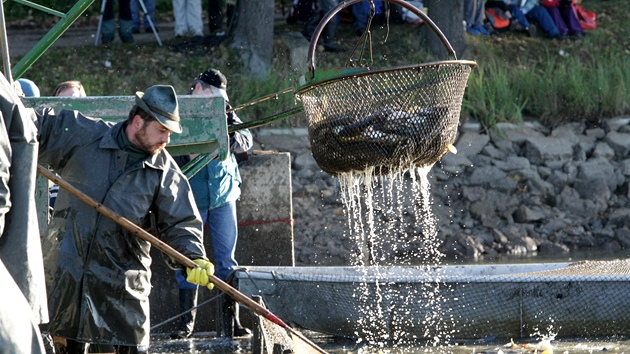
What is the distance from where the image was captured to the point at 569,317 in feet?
30.6

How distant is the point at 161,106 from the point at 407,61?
12084 mm

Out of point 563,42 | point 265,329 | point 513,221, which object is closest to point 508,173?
point 513,221

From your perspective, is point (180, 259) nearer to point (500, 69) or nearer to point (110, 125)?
point (110, 125)

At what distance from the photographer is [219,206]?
29.9 ft

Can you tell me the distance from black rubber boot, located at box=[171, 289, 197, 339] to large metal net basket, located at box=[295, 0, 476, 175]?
93.8 inches

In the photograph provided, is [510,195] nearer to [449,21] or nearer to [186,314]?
[449,21]

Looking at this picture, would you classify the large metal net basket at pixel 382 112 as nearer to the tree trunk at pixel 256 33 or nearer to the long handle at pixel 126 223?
the long handle at pixel 126 223

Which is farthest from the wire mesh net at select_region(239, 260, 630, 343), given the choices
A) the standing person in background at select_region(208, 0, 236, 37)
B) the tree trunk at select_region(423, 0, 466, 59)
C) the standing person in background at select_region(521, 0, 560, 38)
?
the standing person in background at select_region(521, 0, 560, 38)

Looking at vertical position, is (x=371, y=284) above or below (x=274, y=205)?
below

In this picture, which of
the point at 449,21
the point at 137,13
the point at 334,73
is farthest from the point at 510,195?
the point at 334,73

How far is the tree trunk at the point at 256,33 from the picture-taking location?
1728 cm

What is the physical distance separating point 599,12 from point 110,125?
1628 cm

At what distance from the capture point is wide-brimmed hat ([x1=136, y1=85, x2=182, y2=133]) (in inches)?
A: 255

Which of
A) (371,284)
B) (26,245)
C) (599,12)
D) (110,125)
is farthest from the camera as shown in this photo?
(599,12)
